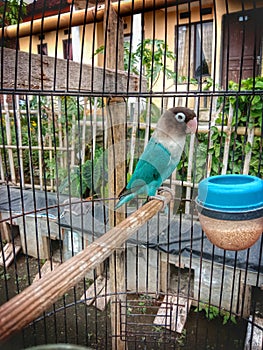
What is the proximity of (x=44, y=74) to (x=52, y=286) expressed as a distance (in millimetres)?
713

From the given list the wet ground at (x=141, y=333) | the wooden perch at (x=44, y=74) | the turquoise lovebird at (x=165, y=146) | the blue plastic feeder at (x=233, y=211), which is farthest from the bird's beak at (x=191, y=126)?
the wet ground at (x=141, y=333)

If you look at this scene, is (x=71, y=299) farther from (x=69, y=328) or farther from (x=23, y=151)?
(x=23, y=151)

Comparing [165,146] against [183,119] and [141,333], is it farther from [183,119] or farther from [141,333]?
[141,333]

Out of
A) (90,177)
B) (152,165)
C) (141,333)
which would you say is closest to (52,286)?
(152,165)

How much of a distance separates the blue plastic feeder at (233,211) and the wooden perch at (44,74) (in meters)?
0.44

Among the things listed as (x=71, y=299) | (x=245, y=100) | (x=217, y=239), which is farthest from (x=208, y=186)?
(x=71, y=299)


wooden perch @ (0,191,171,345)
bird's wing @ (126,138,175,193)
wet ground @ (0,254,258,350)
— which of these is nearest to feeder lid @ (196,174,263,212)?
bird's wing @ (126,138,175,193)

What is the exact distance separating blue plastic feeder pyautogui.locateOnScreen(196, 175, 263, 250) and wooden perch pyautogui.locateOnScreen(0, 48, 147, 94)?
436mm

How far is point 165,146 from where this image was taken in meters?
0.81

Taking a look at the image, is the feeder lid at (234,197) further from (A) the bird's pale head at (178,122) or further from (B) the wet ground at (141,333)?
(B) the wet ground at (141,333)

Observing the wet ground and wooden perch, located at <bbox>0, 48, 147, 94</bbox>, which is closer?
wooden perch, located at <bbox>0, 48, 147, 94</bbox>

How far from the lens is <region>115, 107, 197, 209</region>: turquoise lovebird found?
79 centimetres

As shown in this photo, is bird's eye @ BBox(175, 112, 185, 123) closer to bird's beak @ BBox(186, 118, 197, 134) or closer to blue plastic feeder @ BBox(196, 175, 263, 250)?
bird's beak @ BBox(186, 118, 197, 134)

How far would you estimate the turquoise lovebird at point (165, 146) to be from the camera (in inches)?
31.3
